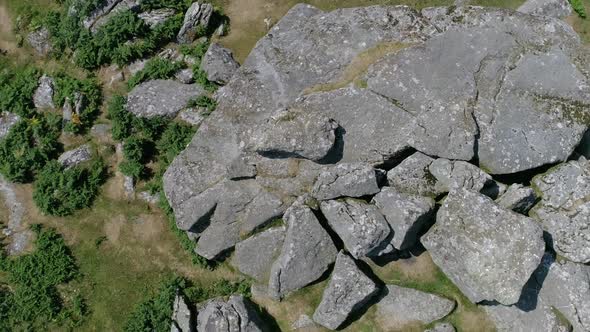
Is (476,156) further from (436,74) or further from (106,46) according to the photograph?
(106,46)

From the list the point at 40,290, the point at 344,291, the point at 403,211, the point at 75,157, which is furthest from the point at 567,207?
the point at 40,290

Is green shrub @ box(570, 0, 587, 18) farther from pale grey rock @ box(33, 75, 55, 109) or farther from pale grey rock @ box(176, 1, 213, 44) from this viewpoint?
pale grey rock @ box(33, 75, 55, 109)

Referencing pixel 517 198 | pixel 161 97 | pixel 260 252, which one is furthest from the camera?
pixel 161 97

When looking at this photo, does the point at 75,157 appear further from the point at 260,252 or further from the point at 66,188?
the point at 260,252

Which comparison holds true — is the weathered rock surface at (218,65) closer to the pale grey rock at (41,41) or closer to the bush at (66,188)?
the bush at (66,188)

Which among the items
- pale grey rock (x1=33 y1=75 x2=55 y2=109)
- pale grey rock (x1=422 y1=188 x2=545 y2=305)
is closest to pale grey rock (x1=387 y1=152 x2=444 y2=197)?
pale grey rock (x1=422 y1=188 x2=545 y2=305)

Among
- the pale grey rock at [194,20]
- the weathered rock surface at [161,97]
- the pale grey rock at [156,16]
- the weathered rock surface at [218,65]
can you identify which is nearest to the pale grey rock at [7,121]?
the weathered rock surface at [161,97]
